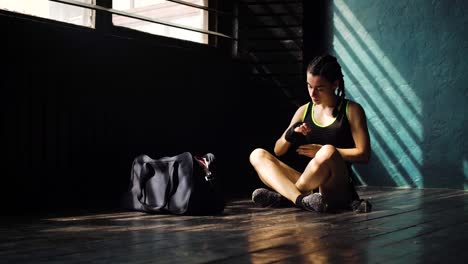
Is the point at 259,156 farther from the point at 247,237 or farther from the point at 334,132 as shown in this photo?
the point at 247,237

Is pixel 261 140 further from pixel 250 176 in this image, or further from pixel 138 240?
pixel 138 240

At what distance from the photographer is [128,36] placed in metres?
3.97

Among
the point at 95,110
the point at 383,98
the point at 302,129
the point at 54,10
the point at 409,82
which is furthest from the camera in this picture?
the point at 383,98

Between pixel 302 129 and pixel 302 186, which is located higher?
pixel 302 129

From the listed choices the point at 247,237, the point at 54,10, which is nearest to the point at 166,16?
the point at 54,10

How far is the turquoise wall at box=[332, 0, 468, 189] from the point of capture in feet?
15.3

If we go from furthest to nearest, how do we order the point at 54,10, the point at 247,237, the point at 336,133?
the point at 54,10 → the point at 336,133 → the point at 247,237

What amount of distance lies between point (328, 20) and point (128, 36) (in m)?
1.90

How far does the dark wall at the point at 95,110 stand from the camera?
3.31 m

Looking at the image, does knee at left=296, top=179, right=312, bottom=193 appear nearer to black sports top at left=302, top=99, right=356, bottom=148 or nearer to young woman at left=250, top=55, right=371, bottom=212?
young woman at left=250, top=55, right=371, bottom=212

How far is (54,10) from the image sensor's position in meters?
3.57

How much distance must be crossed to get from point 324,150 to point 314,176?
6.2 inches

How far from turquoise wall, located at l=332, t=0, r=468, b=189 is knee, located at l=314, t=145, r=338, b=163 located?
74.4 inches

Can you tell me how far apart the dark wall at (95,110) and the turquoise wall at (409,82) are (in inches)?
43.9
